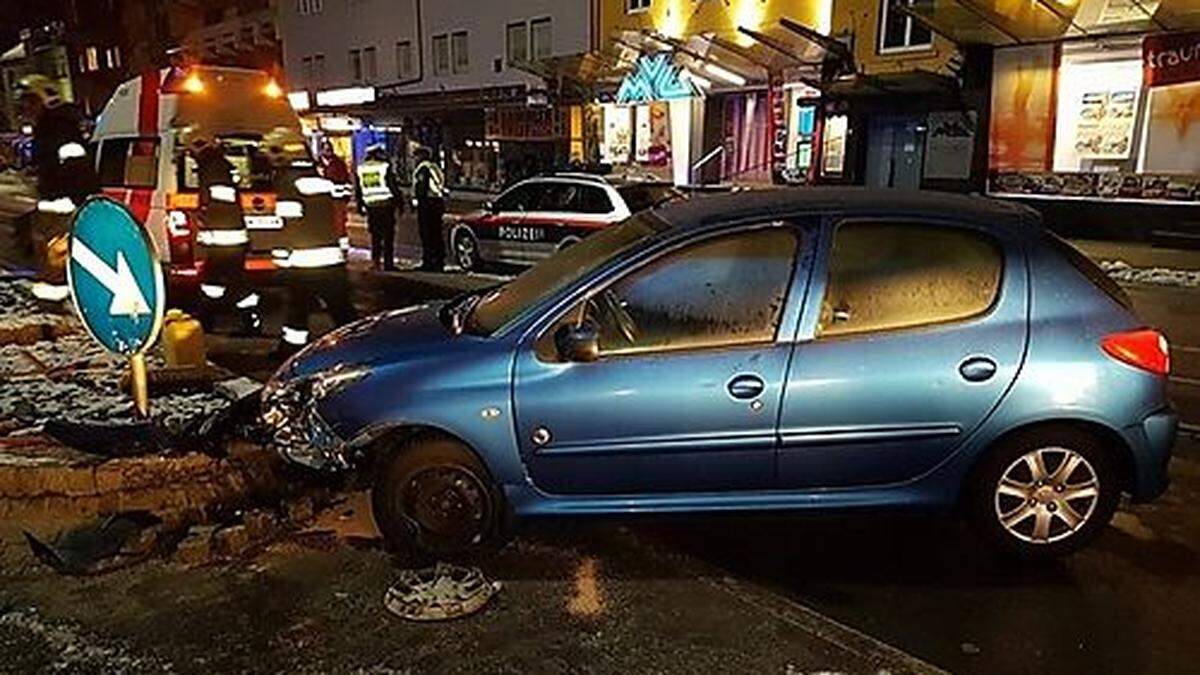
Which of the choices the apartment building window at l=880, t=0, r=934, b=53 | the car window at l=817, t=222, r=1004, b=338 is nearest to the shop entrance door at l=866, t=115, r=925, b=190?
the apartment building window at l=880, t=0, r=934, b=53

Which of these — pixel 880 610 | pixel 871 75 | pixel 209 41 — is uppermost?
pixel 209 41

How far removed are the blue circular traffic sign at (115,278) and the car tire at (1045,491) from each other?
4.13 m

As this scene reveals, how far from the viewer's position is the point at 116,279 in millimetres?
4707

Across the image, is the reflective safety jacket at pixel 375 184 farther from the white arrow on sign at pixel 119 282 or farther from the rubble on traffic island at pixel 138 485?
the white arrow on sign at pixel 119 282

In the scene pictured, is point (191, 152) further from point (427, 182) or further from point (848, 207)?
point (848, 207)

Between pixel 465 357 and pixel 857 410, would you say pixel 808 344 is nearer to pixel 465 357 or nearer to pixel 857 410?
pixel 857 410

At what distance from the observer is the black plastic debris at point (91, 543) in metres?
4.07

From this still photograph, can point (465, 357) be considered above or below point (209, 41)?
below

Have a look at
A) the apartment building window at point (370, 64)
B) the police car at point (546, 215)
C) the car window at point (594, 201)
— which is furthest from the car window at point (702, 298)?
the apartment building window at point (370, 64)

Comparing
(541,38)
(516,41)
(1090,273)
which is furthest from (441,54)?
(1090,273)

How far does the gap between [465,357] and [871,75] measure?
18.3 metres

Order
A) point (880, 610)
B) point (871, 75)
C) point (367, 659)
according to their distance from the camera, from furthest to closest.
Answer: point (871, 75)
point (880, 610)
point (367, 659)

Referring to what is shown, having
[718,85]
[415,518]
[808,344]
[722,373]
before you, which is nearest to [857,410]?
[808,344]

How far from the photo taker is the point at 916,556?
428 centimetres
